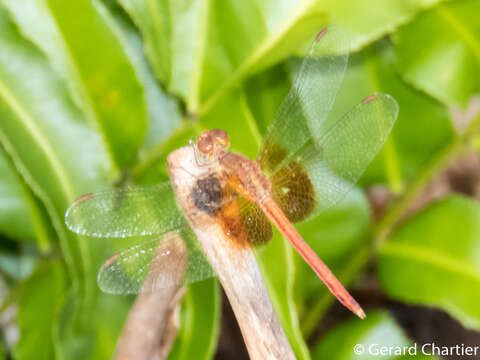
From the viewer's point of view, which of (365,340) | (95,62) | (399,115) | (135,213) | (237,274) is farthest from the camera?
(399,115)

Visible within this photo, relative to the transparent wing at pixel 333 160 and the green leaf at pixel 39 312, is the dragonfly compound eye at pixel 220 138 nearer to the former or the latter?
the transparent wing at pixel 333 160

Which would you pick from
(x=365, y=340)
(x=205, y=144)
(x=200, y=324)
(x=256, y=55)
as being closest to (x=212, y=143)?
(x=205, y=144)

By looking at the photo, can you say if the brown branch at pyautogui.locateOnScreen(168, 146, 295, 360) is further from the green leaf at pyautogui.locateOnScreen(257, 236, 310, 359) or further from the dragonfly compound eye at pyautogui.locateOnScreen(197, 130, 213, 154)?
the green leaf at pyautogui.locateOnScreen(257, 236, 310, 359)

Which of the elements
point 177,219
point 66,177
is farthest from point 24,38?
point 177,219

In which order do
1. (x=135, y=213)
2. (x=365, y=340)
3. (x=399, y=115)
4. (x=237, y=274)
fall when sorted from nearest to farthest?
(x=237, y=274)
(x=135, y=213)
(x=365, y=340)
(x=399, y=115)

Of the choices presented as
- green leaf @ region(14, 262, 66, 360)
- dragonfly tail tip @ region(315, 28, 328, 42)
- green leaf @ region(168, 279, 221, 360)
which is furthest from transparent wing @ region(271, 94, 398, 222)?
green leaf @ region(14, 262, 66, 360)

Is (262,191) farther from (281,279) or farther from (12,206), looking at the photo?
(12,206)

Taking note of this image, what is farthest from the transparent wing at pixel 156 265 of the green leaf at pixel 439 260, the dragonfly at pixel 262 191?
the green leaf at pixel 439 260
